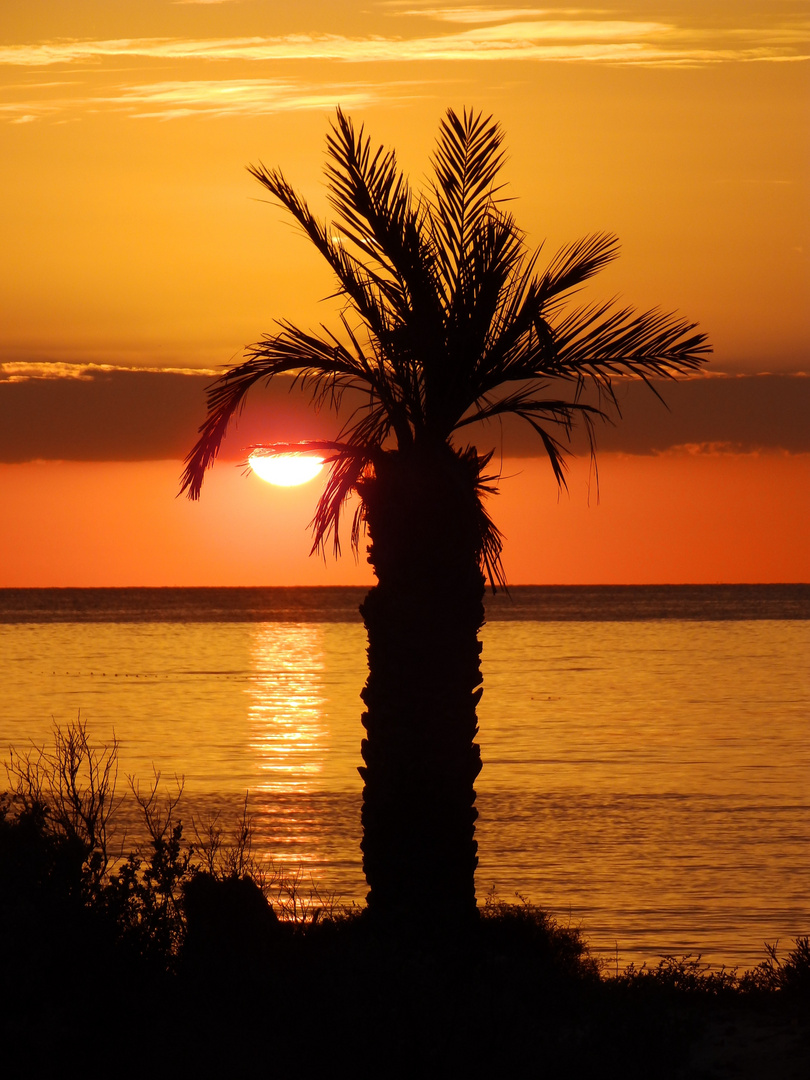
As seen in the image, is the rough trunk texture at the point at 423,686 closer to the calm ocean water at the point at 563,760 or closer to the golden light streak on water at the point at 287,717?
the calm ocean water at the point at 563,760

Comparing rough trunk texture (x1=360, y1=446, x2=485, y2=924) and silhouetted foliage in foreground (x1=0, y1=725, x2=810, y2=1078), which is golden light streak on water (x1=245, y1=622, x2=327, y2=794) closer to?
rough trunk texture (x1=360, y1=446, x2=485, y2=924)

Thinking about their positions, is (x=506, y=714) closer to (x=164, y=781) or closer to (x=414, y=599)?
(x=164, y=781)

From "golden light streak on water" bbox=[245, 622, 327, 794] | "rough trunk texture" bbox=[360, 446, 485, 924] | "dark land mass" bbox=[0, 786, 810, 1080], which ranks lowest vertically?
"golden light streak on water" bbox=[245, 622, 327, 794]

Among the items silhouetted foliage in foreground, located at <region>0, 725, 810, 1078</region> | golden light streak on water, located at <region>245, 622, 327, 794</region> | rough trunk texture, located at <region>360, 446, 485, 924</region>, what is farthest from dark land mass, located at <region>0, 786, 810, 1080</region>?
golden light streak on water, located at <region>245, 622, 327, 794</region>

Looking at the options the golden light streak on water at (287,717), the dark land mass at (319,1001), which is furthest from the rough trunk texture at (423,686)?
the golden light streak on water at (287,717)

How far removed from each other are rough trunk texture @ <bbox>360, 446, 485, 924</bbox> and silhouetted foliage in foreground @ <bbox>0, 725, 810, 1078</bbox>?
27 centimetres

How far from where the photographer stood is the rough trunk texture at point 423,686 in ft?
37.3

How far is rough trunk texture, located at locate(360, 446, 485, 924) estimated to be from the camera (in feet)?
37.3

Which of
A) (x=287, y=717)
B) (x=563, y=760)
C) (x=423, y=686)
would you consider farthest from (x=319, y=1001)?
(x=287, y=717)

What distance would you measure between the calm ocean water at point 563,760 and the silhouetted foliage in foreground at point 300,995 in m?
1.49

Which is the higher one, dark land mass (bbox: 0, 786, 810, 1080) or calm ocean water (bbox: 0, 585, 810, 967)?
dark land mass (bbox: 0, 786, 810, 1080)

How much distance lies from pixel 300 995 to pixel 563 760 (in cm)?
2225

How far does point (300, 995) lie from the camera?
31.3 ft

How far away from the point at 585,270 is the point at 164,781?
18930 mm
